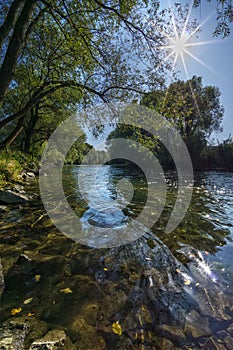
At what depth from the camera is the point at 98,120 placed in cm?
714

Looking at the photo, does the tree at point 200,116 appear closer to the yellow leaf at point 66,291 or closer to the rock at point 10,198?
the rock at point 10,198

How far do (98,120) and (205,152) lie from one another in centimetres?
2590

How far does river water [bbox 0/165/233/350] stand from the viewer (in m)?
2.18

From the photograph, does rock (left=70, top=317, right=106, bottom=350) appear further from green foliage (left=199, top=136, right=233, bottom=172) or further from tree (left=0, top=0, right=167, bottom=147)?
green foliage (left=199, top=136, right=233, bottom=172)

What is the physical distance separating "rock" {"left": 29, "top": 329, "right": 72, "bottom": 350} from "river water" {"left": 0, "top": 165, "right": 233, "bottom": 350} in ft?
0.26

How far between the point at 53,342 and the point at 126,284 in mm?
1398

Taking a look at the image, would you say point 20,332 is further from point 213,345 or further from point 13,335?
point 213,345

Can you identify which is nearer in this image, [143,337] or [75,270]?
[143,337]

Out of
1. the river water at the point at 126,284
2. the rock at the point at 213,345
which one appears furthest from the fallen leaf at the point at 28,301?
the rock at the point at 213,345

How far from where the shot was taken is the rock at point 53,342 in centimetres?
185

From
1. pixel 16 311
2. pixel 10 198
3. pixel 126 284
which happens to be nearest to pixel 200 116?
pixel 10 198

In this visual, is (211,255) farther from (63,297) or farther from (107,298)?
(63,297)

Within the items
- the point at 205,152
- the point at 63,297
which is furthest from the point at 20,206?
the point at 205,152

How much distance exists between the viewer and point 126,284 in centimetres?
302
